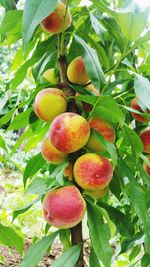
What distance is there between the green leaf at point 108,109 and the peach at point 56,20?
0.56 feet

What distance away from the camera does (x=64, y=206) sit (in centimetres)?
61

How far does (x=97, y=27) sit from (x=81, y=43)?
47mm

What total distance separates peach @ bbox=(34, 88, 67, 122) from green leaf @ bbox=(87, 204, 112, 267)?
0.59ft

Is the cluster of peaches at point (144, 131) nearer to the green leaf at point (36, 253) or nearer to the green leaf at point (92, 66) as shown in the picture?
the green leaf at point (92, 66)

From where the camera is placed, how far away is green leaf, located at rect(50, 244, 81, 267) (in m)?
0.65

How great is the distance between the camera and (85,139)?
64 centimetres

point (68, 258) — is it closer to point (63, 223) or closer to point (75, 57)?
point (63, 223)

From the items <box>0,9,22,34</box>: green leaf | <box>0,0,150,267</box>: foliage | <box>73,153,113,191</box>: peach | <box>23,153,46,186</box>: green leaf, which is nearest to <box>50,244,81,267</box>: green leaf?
<box>0,0,150,267</box>: foliage

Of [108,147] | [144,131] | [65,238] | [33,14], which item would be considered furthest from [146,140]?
[33,14]

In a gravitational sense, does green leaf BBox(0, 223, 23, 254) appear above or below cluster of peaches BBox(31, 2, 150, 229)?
below

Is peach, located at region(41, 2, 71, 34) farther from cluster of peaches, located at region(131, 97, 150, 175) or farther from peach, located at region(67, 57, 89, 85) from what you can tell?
cluster of peaches, located at region(131, 97, 150, 175)

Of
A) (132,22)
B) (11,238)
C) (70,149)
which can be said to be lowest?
(11,238)

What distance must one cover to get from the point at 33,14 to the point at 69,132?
22cm

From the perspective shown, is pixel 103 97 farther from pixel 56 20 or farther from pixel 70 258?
pixel 70 258
